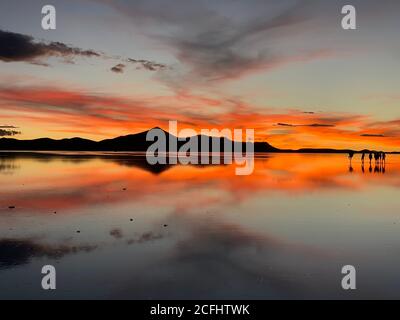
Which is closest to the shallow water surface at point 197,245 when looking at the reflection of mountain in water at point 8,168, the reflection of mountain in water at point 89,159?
the reflection of mountain in water at point 8,168

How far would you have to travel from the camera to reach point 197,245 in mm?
11859

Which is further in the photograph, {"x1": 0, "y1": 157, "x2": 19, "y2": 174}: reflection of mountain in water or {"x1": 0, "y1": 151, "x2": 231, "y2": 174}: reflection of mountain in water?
{"x1": 0, "y1": 151, "x2": 231, "y2": 174}: reflection of mountain in water

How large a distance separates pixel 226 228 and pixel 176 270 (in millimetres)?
4730

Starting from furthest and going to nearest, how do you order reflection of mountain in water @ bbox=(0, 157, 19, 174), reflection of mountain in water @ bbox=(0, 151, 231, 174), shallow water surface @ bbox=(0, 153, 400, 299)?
reflection of mountain in water @ bbox=(0, 151, 231, 174)
reflection of mountain in water @ bbox=(0, 157, 19, 174)
shallow water surface @ bbox=(0, 153, 400, 299)

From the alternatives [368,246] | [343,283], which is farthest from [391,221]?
[343,283]

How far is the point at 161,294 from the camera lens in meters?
8.31

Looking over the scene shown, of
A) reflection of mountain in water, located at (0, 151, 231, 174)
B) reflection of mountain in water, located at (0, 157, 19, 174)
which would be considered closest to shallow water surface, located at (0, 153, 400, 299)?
reflection of mountain in water, located at (0, 157, 19, 174)

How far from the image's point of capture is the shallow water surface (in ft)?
28.5

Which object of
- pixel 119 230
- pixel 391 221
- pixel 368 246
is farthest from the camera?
pixel 391 221

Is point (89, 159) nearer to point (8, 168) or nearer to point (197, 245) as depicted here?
point (8, 168)

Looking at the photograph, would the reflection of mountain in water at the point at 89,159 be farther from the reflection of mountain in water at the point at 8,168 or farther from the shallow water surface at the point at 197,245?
the shallow water surface at the point at 197,245

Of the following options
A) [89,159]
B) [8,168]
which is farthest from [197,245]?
[89,159]

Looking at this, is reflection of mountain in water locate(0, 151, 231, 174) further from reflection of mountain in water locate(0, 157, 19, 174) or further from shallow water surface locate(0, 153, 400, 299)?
shallow water surface locate(0, 153, 400, 299)
